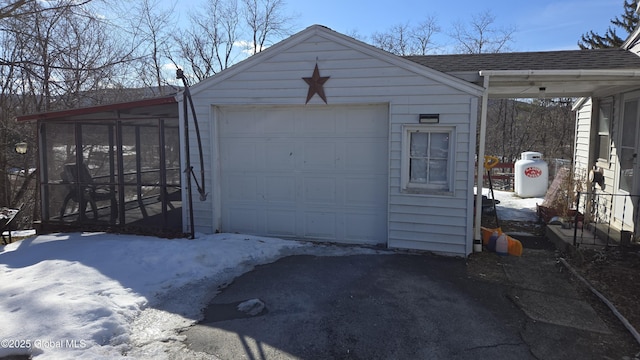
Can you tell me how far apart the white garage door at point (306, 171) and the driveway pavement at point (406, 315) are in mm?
1089

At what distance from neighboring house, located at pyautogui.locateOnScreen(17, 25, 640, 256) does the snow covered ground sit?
54cm

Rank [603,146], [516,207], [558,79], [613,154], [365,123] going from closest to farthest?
[558,79] < [365,123] < [613,154] < [603,146] < [516,207]

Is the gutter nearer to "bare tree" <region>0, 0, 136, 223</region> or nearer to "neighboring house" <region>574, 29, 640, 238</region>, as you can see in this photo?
"neighboring house" <region>574, 29, 640, 238</region>

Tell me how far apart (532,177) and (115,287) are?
34.5 ft

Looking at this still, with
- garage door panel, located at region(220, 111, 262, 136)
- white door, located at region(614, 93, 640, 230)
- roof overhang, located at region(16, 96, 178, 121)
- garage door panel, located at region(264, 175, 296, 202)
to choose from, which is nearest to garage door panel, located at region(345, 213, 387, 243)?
garage door panel, located at region(264, 175, 296, 202)

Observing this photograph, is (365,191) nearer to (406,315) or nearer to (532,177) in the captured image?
(406,315)

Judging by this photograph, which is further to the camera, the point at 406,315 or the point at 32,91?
the point at 32,91

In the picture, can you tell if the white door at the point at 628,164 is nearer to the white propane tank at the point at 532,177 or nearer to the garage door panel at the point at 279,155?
the white propane tank at the point at 532,177

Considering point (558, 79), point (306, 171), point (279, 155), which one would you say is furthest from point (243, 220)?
point (558, 79)

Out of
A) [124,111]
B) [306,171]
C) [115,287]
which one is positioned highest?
[124,111]

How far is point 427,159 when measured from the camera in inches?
229

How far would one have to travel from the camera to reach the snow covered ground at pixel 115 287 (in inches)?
122

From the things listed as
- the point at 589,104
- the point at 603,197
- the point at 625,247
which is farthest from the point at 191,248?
the point at 589,104

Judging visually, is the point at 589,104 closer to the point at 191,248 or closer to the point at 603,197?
the point at 603,197
